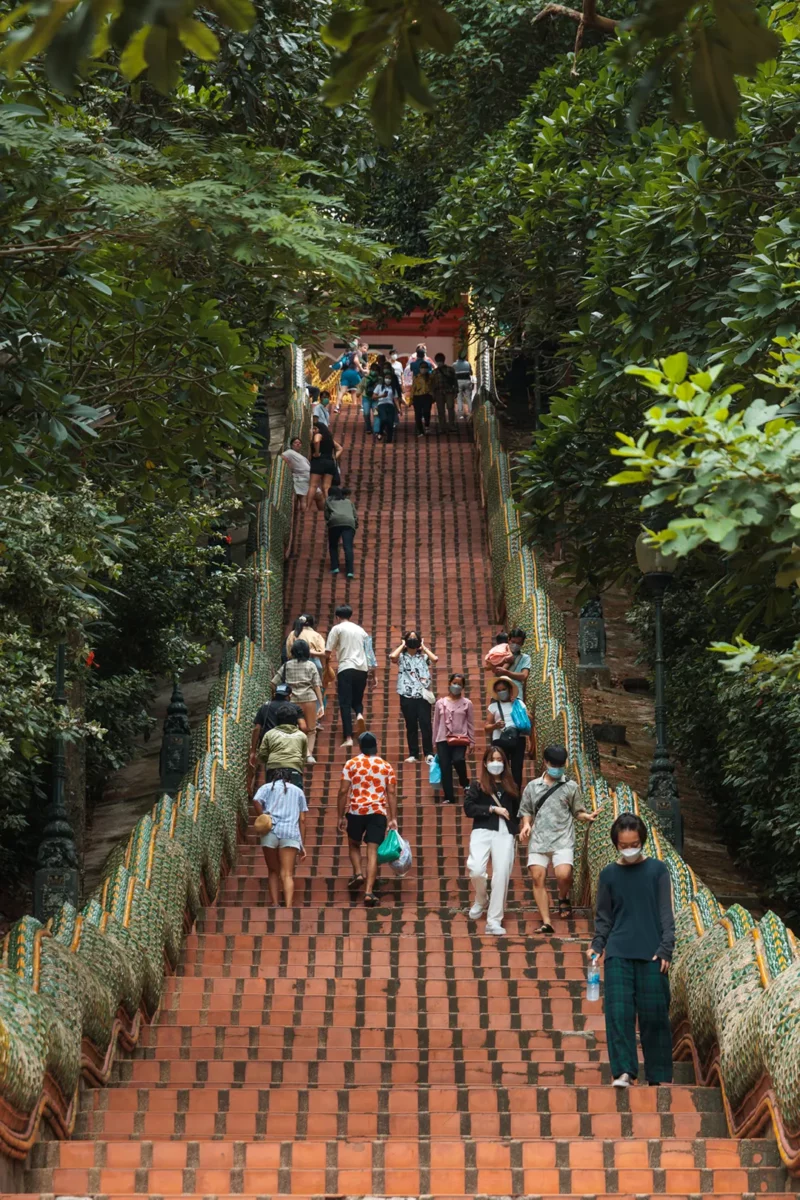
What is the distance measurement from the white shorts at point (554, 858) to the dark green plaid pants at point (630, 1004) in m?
4.09

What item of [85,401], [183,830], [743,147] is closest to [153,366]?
[85,401]

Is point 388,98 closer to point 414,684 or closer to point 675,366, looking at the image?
point 675,366

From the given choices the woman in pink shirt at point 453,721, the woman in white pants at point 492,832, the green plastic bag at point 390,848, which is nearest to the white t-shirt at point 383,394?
the woman in pink shirt at point 453,721

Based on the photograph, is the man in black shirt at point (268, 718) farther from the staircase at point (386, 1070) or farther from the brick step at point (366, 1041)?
the brick step at point (366, 1041)

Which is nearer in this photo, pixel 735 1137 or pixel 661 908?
pixel 735 1137

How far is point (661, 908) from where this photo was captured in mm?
9531

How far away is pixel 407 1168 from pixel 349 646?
10.4 metres

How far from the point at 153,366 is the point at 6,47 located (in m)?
8.08

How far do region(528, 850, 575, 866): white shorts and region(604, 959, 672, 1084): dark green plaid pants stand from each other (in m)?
4.09

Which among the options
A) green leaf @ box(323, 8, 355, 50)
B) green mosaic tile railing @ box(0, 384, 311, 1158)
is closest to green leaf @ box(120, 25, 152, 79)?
green leaf @ box(323, 8, 355, 50)

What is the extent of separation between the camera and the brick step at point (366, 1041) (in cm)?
1133

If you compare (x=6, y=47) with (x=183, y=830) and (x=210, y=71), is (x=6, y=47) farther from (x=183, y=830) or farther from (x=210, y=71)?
(x=210, y=71)

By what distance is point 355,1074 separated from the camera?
10.6m

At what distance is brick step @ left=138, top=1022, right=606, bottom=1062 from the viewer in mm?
11328
